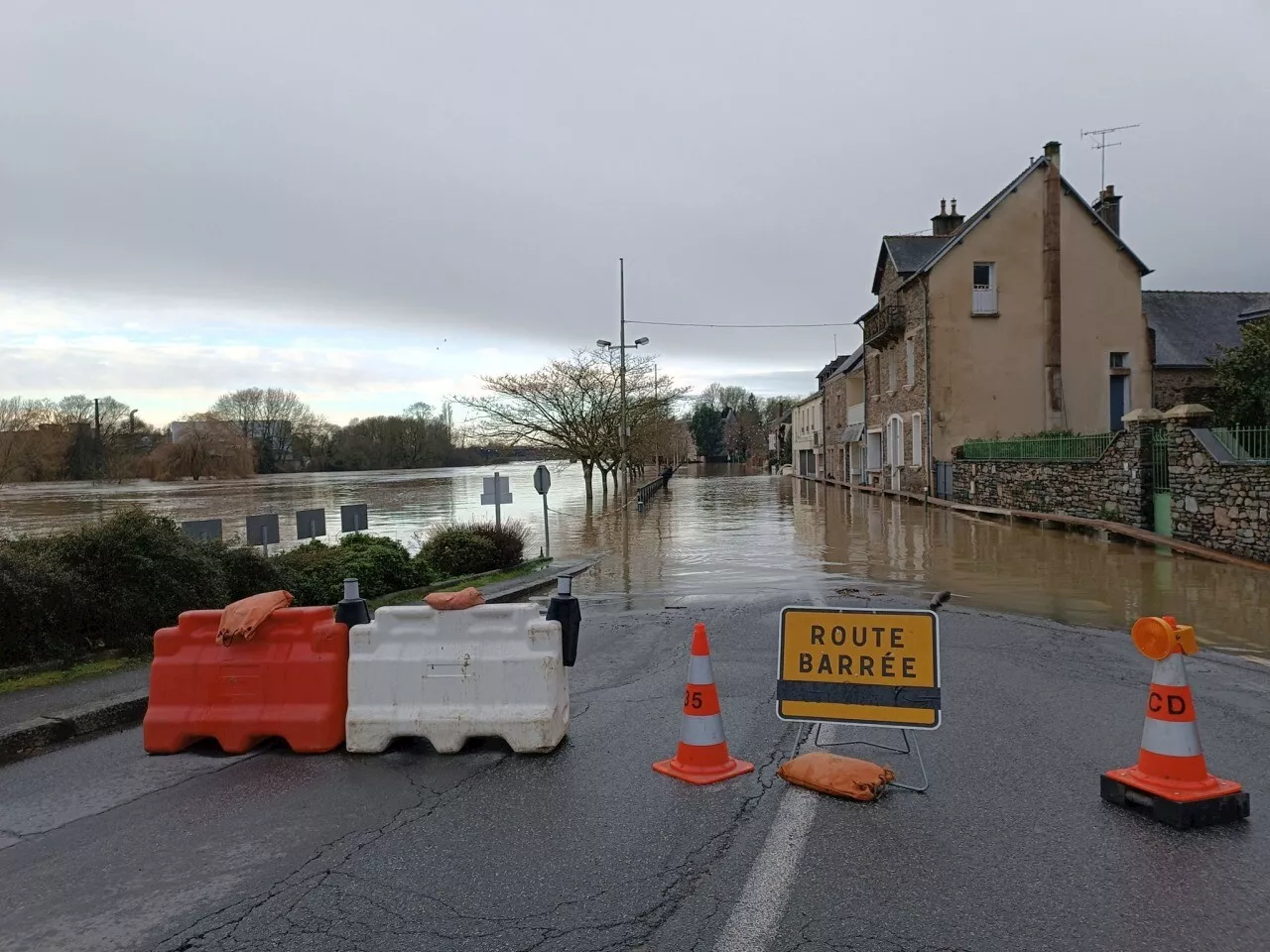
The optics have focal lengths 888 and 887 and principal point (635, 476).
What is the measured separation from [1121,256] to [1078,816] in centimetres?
3277

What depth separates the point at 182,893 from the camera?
3.73 meters

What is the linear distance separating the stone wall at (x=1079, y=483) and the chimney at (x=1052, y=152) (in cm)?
1126

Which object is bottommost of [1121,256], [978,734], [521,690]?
[978,734]

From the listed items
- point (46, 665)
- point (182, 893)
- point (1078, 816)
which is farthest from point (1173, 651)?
point (46, 665)

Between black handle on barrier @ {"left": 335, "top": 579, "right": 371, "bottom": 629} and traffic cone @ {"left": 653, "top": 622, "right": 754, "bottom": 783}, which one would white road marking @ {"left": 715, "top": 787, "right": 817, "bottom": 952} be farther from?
black handle on barrier @ {"left": 335, "top": 579, "right": 371, "bottom": 629}

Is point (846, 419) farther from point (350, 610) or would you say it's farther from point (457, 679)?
point (457, 679)

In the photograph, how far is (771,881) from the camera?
12.1 ft

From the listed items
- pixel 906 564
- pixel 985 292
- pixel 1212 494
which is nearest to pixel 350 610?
pixel 906 564

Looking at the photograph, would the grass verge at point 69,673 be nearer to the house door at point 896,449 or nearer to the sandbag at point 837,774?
the sandbag at point 837,774

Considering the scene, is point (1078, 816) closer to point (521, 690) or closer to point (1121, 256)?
point (521, 690)

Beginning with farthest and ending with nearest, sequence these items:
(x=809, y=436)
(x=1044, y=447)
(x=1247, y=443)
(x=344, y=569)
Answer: (x=809, y=436) → (x=1044, y=447) → (x=1247, y=443) → (x=344, y=569)

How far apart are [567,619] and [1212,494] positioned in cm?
1487

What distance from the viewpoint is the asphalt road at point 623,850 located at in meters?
3.33

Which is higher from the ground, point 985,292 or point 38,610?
point 985,292
